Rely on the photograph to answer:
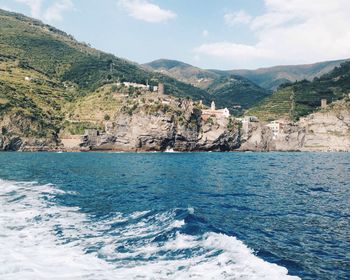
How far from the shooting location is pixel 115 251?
15703 millimetres

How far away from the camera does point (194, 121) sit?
13562 cm

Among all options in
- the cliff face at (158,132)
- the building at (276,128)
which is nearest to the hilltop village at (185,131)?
the cliff face at (158,132)

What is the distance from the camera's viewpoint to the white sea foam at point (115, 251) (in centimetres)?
1279

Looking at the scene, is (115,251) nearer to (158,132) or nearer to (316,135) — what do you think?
(158,132)

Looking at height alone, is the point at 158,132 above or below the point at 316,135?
above

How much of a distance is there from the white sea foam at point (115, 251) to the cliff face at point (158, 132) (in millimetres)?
103983

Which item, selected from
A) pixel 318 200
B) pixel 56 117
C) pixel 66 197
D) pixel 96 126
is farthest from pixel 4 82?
pixel 318 200

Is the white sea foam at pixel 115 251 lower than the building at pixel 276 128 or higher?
lower

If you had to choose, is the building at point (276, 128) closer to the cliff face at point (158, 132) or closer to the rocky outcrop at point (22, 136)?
the cliff face at point (158, 132)

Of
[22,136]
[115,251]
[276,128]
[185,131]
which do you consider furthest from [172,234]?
[276,128]

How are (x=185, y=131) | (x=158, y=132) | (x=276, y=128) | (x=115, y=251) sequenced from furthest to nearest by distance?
(x=276, y=128)
(x=185, y=131)
(x=158, y=132)
(x=115, y=251)

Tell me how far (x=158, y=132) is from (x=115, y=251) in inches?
4387

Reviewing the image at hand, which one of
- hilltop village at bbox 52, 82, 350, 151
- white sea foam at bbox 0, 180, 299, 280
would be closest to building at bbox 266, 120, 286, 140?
hilltop village at bbox 52, 82, 350, 151

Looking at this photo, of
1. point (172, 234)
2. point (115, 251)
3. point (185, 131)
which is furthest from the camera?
point (185, 131)
